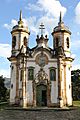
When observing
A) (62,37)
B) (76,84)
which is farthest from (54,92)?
(76,84)

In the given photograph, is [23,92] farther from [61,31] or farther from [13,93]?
[61,31]

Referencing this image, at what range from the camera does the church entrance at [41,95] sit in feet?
113

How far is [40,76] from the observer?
114ft

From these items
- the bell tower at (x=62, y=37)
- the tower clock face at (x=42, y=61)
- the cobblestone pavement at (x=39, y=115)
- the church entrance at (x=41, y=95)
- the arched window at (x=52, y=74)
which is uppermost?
the bell tower at (x=62, y=37)

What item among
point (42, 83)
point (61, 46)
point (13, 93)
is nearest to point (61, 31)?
point (61, 46)

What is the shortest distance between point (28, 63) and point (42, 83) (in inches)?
123

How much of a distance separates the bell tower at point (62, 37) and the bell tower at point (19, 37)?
12.8 ft

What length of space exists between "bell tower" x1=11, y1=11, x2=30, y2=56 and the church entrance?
592cm

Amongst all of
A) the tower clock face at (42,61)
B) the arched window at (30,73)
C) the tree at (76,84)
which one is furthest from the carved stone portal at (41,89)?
the tree at (76,84)

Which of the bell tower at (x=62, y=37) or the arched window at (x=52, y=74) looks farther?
the bell tower at (x=62, y=37)

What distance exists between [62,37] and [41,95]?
8.46 m

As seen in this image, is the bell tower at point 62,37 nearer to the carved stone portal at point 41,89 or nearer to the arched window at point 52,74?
the arched window at point 52,74

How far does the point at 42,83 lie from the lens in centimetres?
3466

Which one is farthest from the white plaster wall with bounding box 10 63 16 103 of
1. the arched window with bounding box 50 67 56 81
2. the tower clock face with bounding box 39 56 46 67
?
the arched window with bounding box 50 67 56 81
